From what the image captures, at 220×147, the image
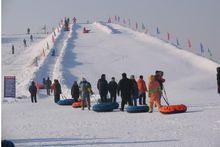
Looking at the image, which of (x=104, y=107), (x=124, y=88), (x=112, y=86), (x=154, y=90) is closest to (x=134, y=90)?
(x=124, y=88)

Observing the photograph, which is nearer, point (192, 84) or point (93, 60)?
point (192, 84)

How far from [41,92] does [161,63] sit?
1269cm

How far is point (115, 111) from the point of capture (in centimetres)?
1688

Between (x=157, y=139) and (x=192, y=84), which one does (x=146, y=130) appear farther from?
(x=192, y=84)

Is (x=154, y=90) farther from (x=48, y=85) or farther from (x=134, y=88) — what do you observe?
(x=48, y=85)

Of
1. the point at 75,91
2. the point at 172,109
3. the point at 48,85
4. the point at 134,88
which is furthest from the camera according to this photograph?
the point at 48,85

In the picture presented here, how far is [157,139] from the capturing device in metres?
9.75

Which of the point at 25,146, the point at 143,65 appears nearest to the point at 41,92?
the point at 143,65

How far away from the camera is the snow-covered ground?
1023 cm

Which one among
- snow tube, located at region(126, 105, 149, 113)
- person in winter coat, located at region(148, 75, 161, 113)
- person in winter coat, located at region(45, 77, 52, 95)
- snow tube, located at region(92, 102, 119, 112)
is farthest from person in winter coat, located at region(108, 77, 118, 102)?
person in winter coat, located at region(45, 77, 52, 95)

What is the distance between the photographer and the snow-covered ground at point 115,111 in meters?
10.2

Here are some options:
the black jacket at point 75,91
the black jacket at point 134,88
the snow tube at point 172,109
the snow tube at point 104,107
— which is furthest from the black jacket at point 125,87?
the black jacket at point 75,91

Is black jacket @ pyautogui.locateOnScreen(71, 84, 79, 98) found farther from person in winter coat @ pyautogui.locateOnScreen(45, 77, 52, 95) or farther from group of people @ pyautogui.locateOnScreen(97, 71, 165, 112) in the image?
person in winter coat @ pyautogui.locateOnScreen(45, 77, 52, 95)

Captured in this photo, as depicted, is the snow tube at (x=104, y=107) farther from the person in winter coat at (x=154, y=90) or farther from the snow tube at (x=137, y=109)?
the person in winter coat at (x=154, y=90)
